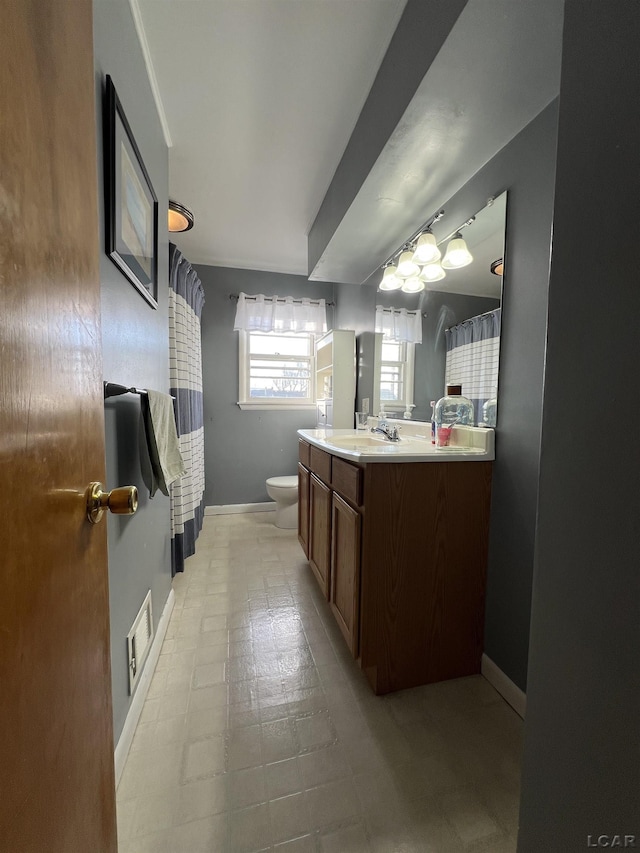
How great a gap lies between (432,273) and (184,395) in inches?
66.3

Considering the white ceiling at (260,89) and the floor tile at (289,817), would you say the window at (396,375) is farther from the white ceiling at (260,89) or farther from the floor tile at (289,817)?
the floor tile at (289,817)

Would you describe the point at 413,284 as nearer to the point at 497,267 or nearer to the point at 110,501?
the point at 497,267

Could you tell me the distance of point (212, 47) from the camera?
1289 millimetres

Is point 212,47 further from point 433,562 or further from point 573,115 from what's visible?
point 433,562

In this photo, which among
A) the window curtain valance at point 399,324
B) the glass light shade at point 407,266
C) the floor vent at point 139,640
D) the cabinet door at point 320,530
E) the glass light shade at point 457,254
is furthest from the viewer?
the window curtain valance at point 399,324

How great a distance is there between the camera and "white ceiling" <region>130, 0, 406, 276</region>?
3.87 feet

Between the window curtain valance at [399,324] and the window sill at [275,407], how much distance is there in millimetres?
1358

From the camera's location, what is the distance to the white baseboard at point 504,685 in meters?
1.24

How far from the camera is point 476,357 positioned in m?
1.57

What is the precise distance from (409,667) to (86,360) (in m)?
1.50

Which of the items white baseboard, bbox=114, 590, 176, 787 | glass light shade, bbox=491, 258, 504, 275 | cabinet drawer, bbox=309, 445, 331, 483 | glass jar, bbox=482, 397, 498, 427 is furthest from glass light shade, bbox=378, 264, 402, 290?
white baseboard, bbox=114, 590, 176, 787

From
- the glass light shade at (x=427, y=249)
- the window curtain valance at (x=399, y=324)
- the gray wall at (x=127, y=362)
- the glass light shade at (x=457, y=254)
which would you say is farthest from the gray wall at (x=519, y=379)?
the gray wall at (x=127, y=362)

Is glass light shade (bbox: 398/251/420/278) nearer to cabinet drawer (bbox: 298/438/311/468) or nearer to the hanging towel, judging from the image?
cabinet drawer (bbox: 298/438/311/468)

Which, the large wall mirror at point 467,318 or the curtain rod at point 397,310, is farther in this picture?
the curtain rod at point 397,310
